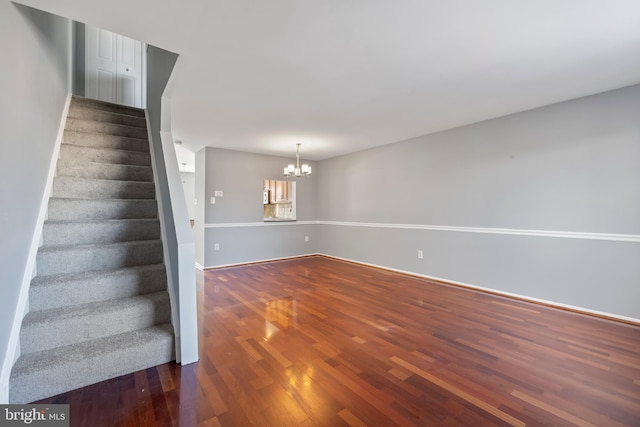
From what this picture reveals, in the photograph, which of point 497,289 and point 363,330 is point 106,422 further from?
point 497,289

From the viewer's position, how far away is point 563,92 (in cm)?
280

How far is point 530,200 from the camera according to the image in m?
3.29

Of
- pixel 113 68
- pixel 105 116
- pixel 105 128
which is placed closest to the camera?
pixel 105 128

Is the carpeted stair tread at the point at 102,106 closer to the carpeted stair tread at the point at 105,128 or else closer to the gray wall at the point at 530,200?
the carpeted stair tread at the point at 105,128

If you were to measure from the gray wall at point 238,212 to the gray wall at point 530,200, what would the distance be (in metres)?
2.22

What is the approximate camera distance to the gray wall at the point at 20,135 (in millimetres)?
1410

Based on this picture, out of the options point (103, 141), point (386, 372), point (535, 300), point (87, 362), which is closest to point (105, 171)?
point (103, 141)

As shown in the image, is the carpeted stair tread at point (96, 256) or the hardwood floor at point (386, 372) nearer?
the hardwood floor at point (386, 372)

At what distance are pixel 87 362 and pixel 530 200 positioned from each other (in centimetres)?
448

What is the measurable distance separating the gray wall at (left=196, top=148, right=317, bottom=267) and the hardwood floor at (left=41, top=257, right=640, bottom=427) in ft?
6.99

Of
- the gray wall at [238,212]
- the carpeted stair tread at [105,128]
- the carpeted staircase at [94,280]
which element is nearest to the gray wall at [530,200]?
the gray wall at [238,212]

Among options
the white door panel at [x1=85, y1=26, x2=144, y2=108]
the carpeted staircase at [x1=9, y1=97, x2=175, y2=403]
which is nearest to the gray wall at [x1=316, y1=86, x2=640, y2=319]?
the carpeted staircase at [x1=9, y1=97, x2=175, y2=403]

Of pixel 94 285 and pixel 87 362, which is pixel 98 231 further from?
pixel 87 362

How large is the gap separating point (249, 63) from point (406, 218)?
349cm
